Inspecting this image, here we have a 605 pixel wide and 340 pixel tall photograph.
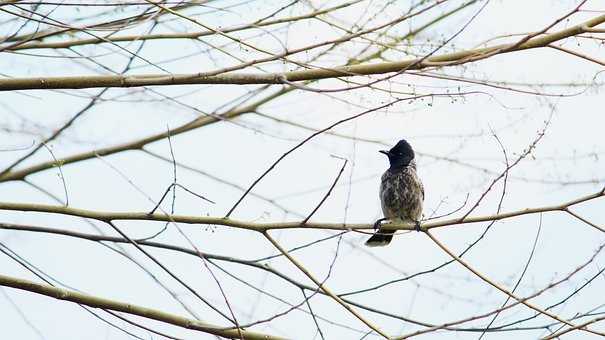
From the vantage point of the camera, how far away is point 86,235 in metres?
5.00

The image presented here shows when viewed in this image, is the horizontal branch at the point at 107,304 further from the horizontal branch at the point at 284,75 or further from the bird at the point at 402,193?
the bird at the point at 402,193

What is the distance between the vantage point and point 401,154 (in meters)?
7.62

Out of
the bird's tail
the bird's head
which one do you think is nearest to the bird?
the bird's head

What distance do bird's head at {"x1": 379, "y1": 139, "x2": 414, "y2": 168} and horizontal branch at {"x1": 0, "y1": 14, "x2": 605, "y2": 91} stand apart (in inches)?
129

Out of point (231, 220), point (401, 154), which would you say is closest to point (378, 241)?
point (401, 154)

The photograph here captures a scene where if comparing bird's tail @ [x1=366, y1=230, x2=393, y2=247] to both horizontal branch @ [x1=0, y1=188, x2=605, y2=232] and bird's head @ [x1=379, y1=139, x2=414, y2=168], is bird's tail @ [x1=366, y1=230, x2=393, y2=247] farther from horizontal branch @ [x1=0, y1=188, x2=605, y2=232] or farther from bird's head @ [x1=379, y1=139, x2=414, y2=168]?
horizontal branch @ [x1=0, y1=188, x2=605, y2=232]

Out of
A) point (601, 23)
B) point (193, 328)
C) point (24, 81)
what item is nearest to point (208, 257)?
point (193, 328)

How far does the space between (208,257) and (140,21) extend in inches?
56.4

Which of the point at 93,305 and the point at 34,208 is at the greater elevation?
the point at 34,208

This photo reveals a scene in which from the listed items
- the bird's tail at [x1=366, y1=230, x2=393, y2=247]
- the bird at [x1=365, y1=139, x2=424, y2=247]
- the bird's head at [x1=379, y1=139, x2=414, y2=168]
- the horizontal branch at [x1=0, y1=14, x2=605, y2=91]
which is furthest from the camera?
the bird's head at [x1=379, y1=139, x2=414, y2=168]

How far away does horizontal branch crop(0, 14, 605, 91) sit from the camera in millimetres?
4109

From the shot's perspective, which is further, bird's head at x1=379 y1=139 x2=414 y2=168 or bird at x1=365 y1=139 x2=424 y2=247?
bird's head at x1=379 y1=139 x2=414 y2=168

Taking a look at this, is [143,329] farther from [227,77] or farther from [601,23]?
[601,23]

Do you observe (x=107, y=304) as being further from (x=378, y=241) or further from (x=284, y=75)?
(x=378, y=241)
